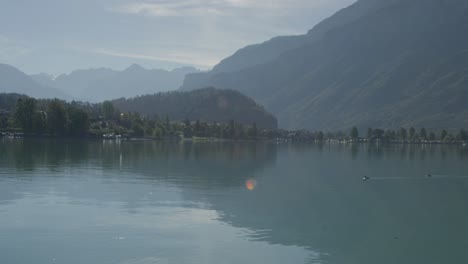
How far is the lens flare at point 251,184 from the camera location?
58.5 metres

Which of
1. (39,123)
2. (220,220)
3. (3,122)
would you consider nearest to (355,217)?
(220,220)

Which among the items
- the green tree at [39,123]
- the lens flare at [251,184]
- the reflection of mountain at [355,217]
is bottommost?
the reflection of mountain at [355,217]

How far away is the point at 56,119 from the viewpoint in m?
186

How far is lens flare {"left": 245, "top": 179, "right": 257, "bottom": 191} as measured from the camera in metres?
58.5

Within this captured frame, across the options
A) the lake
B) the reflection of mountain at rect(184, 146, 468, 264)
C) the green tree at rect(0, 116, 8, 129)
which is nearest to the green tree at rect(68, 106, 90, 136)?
the green tree at rect(0, 116, 8, 129)

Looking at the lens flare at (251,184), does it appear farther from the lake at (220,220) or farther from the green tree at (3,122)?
the green tree at (3,122)

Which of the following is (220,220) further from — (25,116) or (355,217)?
(25,116)

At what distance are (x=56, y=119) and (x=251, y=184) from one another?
13854 cm

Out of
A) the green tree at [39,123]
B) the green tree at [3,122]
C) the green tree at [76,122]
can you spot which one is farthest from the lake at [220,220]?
the green tree at [3,122]

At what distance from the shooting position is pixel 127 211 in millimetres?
41125

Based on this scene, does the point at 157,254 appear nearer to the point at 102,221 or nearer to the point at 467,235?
the point at 102,221

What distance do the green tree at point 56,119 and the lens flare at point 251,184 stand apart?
440ft

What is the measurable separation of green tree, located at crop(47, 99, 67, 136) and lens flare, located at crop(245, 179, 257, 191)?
134 m

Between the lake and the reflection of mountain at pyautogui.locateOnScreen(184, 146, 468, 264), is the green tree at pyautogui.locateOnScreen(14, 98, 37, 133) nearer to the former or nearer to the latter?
the lake
